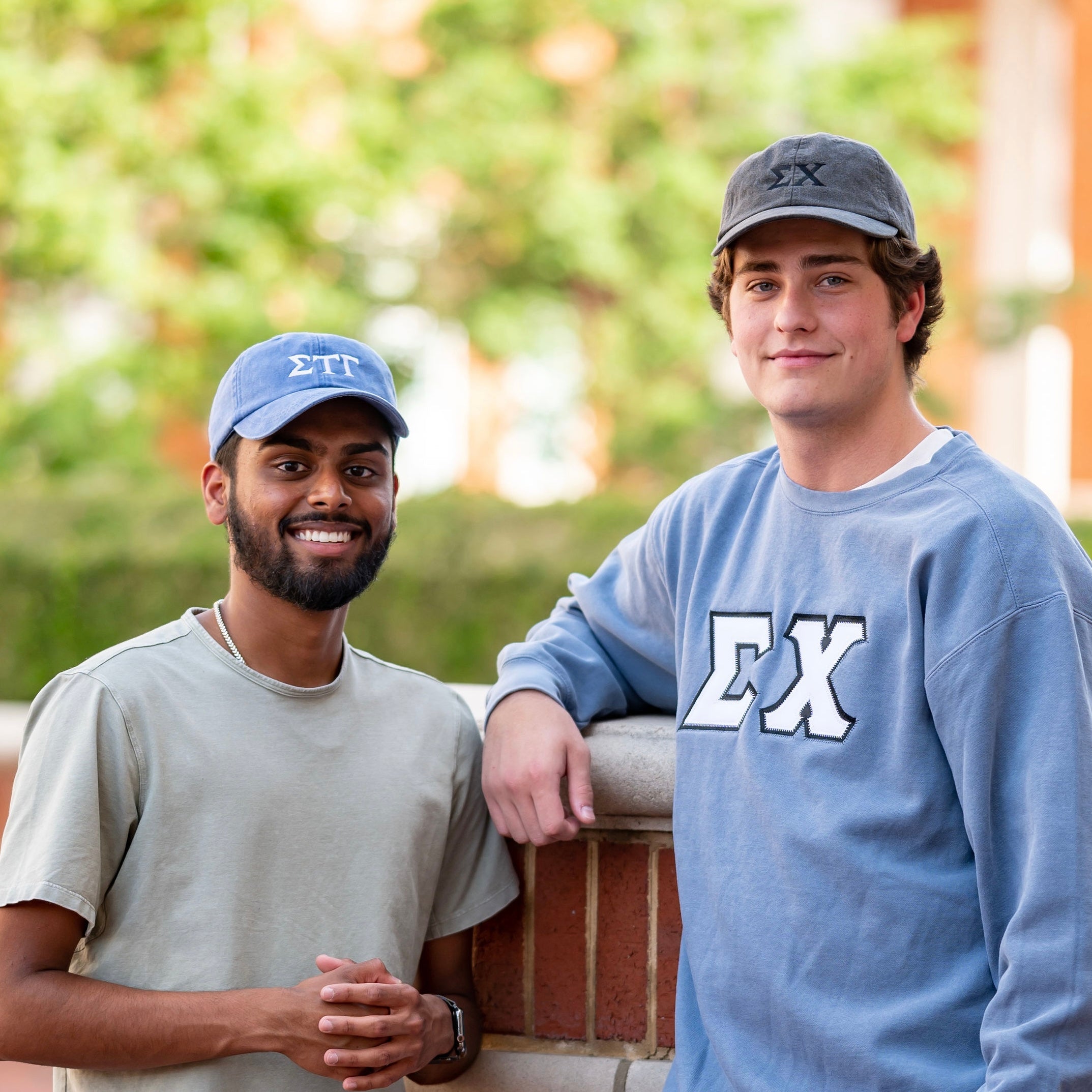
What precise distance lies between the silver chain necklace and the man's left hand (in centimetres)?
52

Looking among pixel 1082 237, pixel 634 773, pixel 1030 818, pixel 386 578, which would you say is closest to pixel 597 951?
pixel 634 773

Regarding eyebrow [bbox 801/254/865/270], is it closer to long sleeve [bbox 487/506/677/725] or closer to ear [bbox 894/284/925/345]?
ear [bbox 894/284/925/345]

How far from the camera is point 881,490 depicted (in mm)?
2070

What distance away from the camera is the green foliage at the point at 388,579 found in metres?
7.30

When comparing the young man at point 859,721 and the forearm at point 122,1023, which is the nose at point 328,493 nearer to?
the young man at point 859,721

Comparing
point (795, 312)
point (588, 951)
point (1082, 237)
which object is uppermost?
point (1082, 237)

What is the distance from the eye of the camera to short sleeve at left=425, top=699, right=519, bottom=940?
2477mm

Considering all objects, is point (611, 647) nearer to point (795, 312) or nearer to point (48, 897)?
point (795, 312)

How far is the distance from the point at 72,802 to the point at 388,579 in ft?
17.3

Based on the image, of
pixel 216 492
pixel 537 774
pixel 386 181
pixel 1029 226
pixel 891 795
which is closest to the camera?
pixel 891 795

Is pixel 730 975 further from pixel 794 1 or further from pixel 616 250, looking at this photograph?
pixel 794 1

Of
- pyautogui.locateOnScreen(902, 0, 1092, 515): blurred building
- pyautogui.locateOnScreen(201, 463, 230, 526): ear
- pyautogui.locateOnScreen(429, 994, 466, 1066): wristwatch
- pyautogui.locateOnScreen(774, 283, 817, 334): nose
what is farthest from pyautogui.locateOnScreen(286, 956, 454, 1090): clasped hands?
pyautogui.locateOnScreen(902, 0, 1092, 515): blurred building

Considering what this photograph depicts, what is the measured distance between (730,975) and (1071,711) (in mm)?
634

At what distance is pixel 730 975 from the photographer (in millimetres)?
2047
